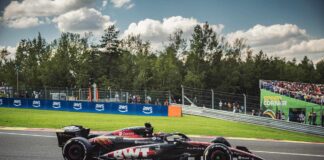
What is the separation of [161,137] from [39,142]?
688cm

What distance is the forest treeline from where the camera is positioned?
60334 millimetres

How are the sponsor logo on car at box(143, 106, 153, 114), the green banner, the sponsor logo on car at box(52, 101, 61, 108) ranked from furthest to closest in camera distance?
the sponsor logo on car at box(52, 101, 61, 108) → the sponsor logo on car at box(143, 106, 153, 114) → the green banner

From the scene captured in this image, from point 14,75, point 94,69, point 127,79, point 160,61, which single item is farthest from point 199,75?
point 14,75

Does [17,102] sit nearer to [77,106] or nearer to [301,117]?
[77,106]

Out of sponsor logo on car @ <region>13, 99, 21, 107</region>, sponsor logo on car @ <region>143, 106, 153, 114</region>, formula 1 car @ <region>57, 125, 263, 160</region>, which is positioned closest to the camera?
formula 1 car @ <region>57, 125, 263, 160</region>

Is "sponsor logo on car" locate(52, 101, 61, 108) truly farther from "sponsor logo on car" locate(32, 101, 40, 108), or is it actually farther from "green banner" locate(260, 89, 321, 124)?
"green banner" locate(260, 89, 321, 124)

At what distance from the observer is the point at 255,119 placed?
87.8ft

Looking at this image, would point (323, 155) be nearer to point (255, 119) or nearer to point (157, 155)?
point (157, 155)

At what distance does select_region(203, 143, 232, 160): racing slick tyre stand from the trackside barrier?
2117cm

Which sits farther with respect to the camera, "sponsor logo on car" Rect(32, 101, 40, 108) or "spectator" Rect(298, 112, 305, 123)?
"sponsor logo on car" Rect(32, 101, 40, 108)

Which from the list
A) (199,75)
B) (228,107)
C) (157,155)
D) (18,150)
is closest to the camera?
(157,155)

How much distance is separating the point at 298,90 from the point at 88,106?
20901 mm

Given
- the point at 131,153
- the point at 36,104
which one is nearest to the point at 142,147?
the point at 131,153

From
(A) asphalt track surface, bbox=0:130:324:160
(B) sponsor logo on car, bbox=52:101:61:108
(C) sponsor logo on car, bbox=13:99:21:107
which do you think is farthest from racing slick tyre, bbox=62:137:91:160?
(C) sponsor logo on car, bbox=13:99:21:107
